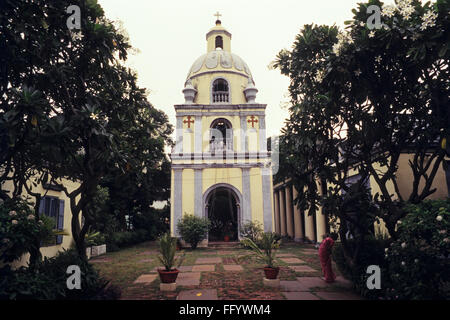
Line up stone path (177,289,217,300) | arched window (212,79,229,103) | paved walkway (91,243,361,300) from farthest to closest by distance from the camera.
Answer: arched window (212,79,229,103), paved walkway (91,243,361,300), stone path (177,289,217,300)

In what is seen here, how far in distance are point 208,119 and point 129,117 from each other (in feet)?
36.5

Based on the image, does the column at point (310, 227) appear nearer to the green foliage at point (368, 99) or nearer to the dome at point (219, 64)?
the dome at point (219, 64)

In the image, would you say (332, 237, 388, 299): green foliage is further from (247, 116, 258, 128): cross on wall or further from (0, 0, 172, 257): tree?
(247, 116, 258, 128): cross on wall

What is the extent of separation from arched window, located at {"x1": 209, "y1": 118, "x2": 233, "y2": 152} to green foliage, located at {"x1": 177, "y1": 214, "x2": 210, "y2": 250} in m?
4.20

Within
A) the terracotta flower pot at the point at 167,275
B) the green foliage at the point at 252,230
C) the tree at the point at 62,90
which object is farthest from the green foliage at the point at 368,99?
the green foliage at the point at 252,230

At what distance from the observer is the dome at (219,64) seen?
1928 cm

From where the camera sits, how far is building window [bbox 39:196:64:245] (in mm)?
10648

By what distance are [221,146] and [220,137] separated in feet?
2.34

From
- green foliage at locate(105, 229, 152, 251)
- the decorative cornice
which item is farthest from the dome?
green foliage at locate(105, 229, 152, 251)

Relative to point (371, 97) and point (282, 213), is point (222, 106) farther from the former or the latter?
point (371, 97)

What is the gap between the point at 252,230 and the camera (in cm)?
1664

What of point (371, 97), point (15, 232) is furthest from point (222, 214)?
point (15, 232)
